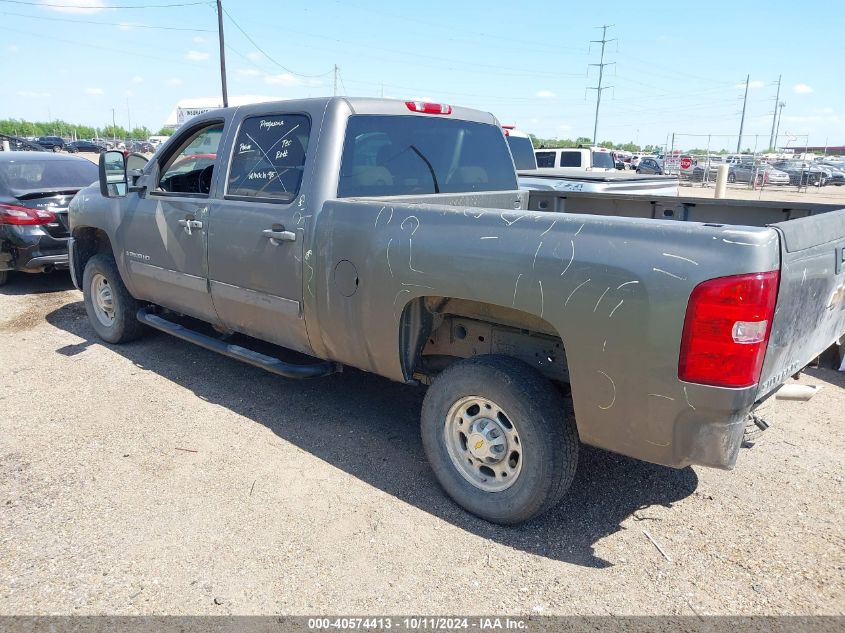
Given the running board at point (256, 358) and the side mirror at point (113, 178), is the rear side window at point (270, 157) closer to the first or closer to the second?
the running board at point (256, 358)

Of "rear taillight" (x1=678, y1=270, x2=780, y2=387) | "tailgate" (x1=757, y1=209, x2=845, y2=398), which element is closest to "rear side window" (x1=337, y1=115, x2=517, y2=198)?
"rear taillight" (x1=678, y1=270, x2=780, y2=387)

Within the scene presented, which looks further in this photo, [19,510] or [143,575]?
[19,510]

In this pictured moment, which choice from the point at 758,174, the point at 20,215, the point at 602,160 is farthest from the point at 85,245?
the point at 758,174

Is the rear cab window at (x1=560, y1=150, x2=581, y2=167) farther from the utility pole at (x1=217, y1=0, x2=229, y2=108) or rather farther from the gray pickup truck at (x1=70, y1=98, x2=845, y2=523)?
the utility pole at (x1=217, y1=0, x2=229, y2=108)

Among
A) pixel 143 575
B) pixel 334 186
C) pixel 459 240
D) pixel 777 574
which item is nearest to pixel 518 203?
pixel 334 186

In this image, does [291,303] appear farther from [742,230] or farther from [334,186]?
[742,230]

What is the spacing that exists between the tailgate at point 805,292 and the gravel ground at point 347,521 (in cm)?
92

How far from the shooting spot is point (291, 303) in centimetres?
392

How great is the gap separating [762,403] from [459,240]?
60.5 inches

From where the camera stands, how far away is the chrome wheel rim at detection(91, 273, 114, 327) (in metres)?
6.00

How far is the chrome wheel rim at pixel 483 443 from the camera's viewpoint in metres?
3.18

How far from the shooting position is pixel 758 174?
33719 mm

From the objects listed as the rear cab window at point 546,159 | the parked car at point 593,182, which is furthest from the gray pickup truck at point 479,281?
the rear cab window at point 546,159

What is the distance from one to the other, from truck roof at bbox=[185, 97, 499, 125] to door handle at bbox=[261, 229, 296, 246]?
0.80 meters
